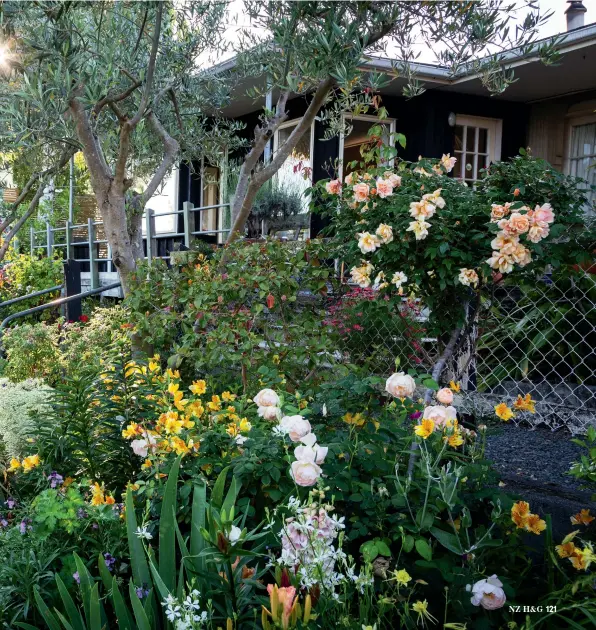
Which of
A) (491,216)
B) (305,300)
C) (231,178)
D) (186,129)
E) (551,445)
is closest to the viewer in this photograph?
(491,216)

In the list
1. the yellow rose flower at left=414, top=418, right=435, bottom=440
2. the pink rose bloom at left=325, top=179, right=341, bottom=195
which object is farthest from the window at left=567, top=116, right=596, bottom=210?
the yellow rose flower at left=414, top=418, right=435, bottom=440

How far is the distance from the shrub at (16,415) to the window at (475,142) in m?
7.90

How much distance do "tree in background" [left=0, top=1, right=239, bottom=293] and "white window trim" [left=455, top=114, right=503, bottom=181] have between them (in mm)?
4797

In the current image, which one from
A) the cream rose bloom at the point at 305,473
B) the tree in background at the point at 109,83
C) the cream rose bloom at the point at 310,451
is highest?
the tree in background at the point at 109,83

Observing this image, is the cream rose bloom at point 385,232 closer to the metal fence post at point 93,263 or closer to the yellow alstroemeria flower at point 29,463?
the yellow alstroemeria flower at point 29,463

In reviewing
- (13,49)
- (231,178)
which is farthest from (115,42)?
(231,178)

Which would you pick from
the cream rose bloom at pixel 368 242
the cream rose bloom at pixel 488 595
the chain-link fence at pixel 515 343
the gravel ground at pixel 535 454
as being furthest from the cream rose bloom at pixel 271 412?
the gravel ground at pixel 535 454

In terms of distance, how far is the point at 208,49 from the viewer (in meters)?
5.42

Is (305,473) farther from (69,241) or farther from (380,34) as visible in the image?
(69,241)

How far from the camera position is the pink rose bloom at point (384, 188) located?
3006mm

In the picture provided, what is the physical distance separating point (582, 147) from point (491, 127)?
1.45 metres

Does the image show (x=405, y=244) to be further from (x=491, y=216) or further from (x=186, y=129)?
(x=186, y=129)

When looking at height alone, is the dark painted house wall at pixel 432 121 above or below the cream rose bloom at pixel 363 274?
above

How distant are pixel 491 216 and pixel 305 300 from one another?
1786 millimetres
